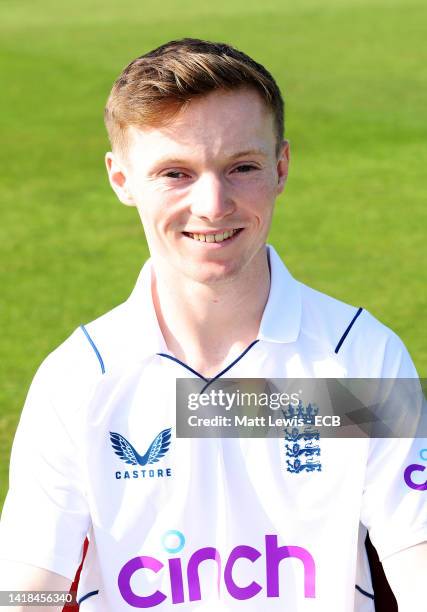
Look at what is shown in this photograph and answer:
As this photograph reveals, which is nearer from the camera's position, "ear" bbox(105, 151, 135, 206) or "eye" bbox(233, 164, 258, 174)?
"eye" bbox(233, 164, 258, 174)

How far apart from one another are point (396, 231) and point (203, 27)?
9.82 meters

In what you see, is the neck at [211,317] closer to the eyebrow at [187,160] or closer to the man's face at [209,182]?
the man's face at [209,182]

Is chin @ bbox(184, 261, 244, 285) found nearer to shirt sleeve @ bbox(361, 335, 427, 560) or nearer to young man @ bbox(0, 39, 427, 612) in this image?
young man @ bbox(0, 39, 427, 612)

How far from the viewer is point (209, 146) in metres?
2.39

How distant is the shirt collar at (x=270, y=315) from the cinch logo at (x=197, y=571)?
0.41 m

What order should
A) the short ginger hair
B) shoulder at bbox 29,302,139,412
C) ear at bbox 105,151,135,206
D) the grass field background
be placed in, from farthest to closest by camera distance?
Answer: 1. the grass field background
2. ear at bbox 105,151,135,206
3. shoulder at bbox 29,302,139,412
4. the short ginger hair

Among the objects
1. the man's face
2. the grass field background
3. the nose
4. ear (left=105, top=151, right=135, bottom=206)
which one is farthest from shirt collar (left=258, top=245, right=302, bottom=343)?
the grass field background

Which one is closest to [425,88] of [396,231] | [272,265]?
[396,231]

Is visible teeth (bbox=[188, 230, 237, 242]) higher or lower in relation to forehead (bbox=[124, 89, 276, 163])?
lower

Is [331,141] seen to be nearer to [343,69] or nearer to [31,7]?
[343,69]

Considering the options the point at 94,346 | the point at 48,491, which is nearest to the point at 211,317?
the point at 94,346

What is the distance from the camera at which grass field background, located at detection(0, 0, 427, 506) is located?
24.0 feet

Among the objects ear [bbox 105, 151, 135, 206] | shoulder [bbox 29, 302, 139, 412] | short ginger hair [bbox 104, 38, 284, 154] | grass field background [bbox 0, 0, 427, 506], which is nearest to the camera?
short ginger hair [bbox 104, 38, 284, 154]

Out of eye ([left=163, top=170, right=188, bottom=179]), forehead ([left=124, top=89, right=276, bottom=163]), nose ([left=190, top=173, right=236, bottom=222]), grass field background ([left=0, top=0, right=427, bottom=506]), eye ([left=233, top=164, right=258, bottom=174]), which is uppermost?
grass field background ([left=0, top=0, right=427, bottom=506])
